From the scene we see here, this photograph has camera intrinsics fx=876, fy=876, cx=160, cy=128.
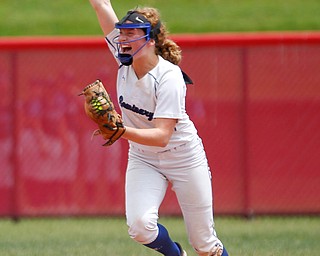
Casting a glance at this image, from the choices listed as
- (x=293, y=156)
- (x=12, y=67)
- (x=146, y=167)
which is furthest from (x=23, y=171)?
(x=146, y=167)

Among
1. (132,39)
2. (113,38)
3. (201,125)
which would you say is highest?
(132,39)

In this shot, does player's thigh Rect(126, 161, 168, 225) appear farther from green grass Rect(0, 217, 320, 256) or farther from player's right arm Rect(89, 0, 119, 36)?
green grass Rect(0, 217, 320, 256)

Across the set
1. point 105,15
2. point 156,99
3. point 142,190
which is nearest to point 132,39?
point 156,99

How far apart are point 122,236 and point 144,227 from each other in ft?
9.31

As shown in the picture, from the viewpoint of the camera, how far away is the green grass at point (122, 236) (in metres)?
6.98

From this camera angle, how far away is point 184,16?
1370 centimetres

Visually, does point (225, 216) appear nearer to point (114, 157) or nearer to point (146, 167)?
point (114, 157)

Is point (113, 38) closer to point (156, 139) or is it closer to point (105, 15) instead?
point (105, 15)

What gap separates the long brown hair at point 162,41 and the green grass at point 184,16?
7.44m

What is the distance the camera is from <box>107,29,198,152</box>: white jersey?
5219mm

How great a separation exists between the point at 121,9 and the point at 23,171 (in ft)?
16.8

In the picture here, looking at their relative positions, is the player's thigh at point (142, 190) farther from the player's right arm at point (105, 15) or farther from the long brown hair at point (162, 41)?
the player's right arm at point (105, 15)

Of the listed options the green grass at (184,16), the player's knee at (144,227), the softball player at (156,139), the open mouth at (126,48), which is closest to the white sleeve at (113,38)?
the softball player at (156,139)

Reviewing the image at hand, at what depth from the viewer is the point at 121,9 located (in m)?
13.8
